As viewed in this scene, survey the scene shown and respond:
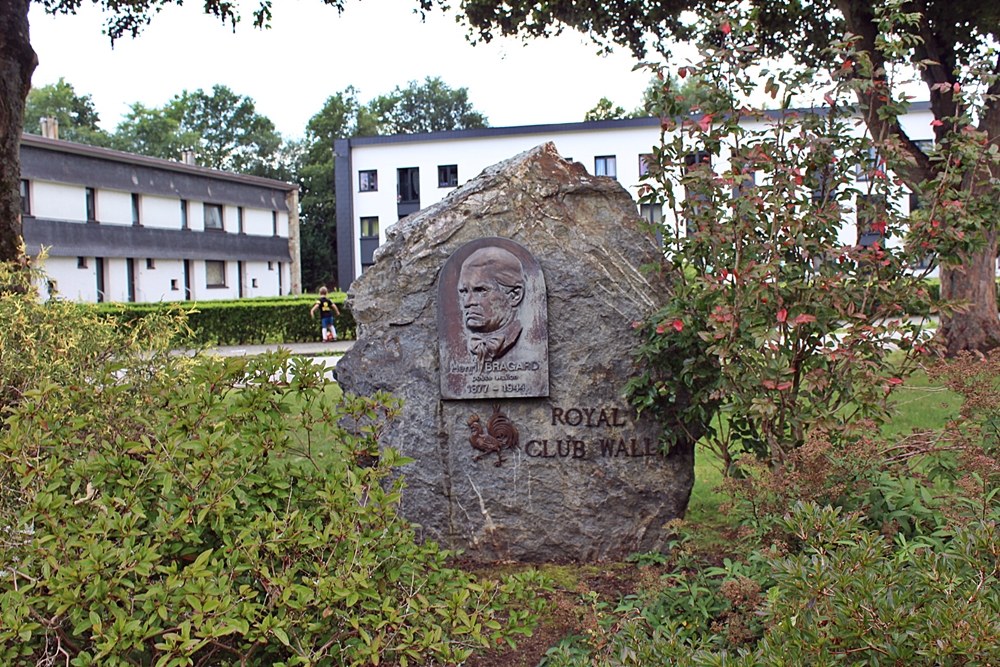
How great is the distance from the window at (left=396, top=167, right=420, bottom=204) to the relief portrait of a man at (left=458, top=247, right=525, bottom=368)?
36.8 meters

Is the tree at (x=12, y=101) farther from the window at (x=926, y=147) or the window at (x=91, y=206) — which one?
the window at (x=91, y=206)

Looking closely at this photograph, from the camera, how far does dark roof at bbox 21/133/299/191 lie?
2961cm

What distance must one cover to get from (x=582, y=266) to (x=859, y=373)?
1.69 metres

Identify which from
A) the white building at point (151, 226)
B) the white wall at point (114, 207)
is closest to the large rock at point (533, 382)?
the white building at point (151, 226)

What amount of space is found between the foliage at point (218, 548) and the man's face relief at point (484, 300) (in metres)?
2.04

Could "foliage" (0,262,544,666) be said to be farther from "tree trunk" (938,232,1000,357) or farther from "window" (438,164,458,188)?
"window" (438,164,458,188)

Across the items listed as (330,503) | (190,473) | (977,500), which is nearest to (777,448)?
(977,500)

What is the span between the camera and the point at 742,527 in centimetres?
510

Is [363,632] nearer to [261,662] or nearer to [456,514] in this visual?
[261,662]

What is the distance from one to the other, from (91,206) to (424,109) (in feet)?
145

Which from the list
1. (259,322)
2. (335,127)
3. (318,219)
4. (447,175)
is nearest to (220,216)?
(447,175)

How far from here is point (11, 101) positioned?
29.0ft

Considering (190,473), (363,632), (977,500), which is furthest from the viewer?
(977,500)

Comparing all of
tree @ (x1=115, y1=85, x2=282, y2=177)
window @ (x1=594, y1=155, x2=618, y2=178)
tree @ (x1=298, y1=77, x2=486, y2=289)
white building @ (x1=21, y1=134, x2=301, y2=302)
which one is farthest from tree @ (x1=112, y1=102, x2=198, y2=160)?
window @ (x1=594, y1=155, x2=618, y2=178)
